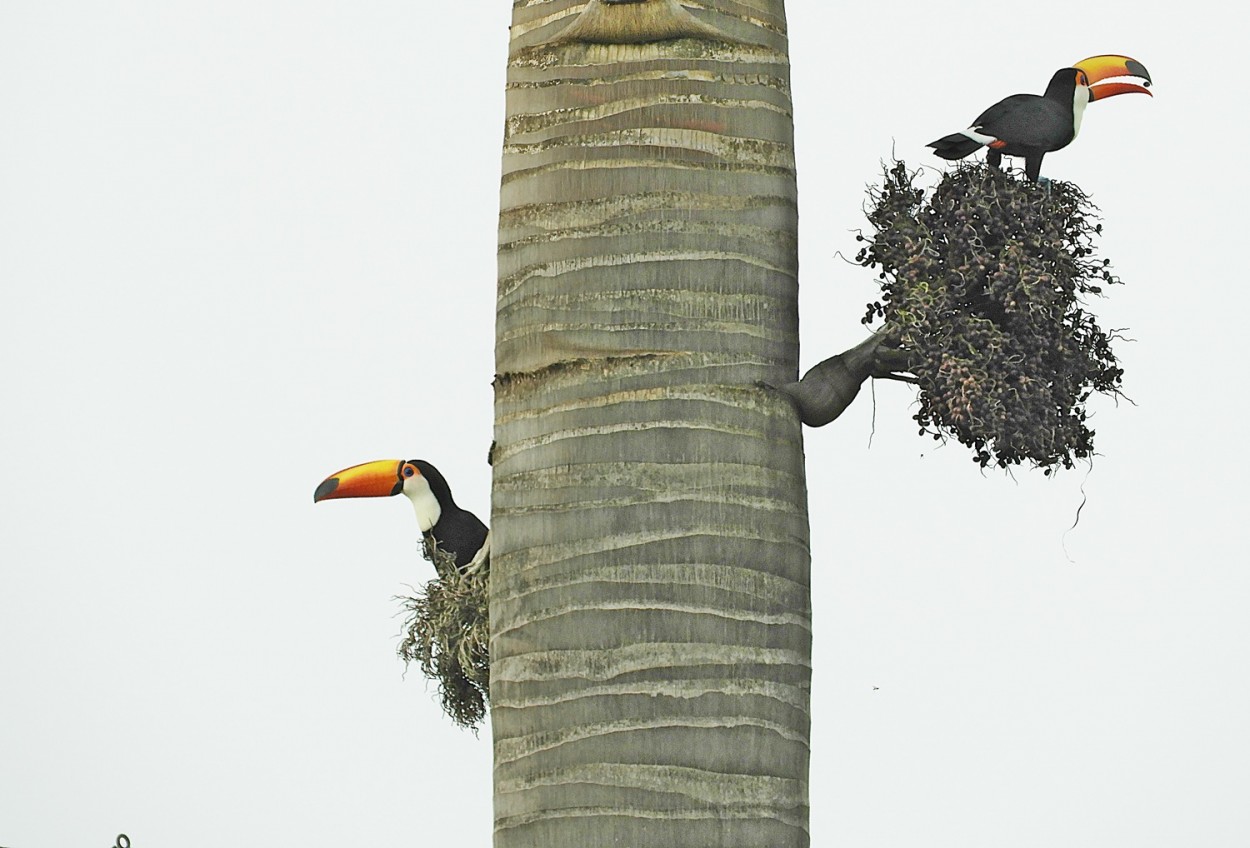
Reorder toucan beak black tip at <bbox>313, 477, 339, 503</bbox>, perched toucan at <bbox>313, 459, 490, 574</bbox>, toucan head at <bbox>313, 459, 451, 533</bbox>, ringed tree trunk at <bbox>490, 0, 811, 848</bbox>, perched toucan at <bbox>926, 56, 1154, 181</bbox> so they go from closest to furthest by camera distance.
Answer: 1. ringed tree trunk at <bbox>490, 0, 811, 848</bbox>
2. perched toucan at <bbox>926, 56, 1154, 181</bbox>
3. perched toucan at <bbox>313, 459, 490, 574</bbox>
4. toucan head at <bbox>313, 459, 451, 533</bbox>
5. toucan beak black tip at <bbox>313, 477, 339, 503</bbox>

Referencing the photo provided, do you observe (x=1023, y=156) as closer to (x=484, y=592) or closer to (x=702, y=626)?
(x=702, y=626)

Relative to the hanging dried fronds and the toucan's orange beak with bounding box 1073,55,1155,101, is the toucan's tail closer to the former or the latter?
the toucan's orange beak with bounding box 1073,55,1155,101

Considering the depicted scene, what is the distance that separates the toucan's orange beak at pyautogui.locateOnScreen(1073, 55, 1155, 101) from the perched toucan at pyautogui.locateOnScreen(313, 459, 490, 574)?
1853 mm

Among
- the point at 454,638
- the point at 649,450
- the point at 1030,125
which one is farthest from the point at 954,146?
the point at 454,638

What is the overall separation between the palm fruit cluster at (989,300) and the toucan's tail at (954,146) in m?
0.10

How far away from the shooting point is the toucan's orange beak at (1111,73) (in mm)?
4742

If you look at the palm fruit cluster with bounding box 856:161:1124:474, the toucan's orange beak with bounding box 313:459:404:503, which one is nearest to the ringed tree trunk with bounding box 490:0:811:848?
the palm fruit cluster with bounding box 856:161:1124:474

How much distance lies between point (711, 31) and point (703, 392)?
78 centimetres

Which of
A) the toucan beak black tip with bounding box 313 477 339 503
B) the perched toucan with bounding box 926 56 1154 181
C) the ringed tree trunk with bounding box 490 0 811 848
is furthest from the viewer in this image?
the toucan beak black tip with bounding box 313 477 339 503

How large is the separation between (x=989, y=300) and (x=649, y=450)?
0.84 m

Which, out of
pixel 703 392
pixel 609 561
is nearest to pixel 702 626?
pixel 609 561

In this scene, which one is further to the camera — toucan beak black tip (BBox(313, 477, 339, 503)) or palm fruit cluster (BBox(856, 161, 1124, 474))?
toucan beak black tip (BBox(313, 477, 339, 503))

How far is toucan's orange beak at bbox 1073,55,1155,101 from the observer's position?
15.6 feet

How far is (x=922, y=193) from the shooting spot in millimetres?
4320
